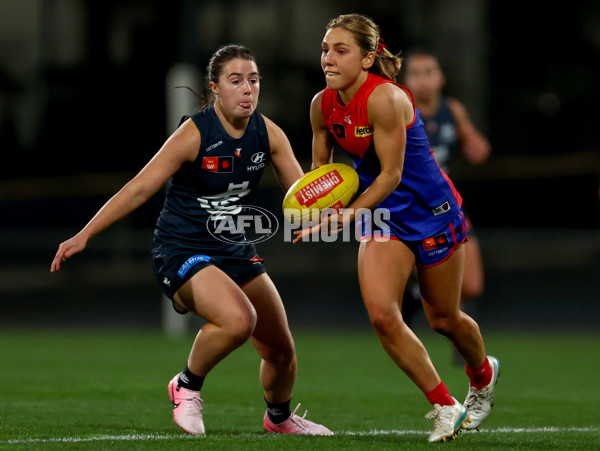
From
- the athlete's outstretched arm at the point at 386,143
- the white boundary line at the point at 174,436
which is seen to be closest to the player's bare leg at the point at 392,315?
the athlete's outstretched arm at the point at 386,143

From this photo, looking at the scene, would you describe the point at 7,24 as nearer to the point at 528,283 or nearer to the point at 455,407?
the point at 528,283

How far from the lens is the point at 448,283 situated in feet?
17.6

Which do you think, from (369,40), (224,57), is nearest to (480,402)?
(369,40)

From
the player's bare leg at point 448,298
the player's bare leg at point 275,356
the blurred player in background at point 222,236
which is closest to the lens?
the blurred player in background at point 222,236

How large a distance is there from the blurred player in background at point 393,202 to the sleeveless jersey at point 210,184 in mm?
330

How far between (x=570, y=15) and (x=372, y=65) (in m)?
16.0

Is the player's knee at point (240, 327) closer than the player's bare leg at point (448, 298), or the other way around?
the player's knee at point (240, 327)

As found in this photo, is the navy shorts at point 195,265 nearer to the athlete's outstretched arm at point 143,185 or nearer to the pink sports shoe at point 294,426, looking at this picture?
the athlete's outstretched arm at point 143,185

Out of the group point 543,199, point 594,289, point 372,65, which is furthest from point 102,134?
point 372,65

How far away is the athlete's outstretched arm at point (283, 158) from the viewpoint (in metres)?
5.57

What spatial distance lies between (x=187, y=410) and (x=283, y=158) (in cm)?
132

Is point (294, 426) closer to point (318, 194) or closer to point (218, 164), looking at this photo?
point (318, 194)

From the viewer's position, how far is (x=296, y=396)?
7383mm

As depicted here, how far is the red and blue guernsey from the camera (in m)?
5.30
